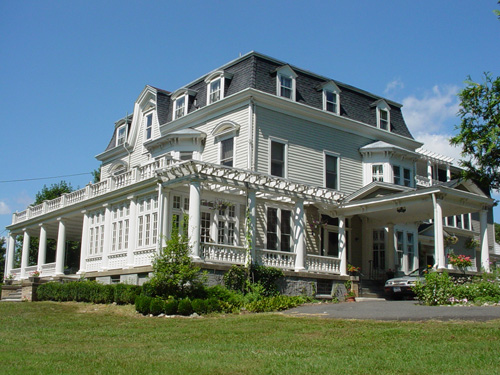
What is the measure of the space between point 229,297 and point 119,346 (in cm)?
801

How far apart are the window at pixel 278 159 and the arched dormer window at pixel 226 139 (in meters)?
1.71

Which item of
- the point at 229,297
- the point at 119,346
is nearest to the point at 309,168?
the point at 229,297

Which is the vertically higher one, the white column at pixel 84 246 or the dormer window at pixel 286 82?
the dormer window at pixel 286 82

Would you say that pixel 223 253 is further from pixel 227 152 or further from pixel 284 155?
pixel 284 155

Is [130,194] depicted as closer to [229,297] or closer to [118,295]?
[118,295]

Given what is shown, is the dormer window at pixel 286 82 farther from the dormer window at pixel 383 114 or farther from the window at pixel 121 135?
the window at pixel 121 135

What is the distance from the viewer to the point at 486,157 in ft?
79.6

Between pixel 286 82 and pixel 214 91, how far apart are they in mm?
3458

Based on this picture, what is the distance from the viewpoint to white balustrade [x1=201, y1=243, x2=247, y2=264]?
20.5m

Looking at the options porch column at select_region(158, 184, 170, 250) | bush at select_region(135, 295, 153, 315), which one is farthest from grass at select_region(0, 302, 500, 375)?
porch column at select_region(158, 184, 170, 250)

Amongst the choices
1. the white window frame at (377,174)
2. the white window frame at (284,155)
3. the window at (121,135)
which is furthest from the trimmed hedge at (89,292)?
the white window frame at (377,174)

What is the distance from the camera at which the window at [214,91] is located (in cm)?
2719

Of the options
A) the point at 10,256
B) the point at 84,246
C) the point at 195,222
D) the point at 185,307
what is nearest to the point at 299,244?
the point at 195,222

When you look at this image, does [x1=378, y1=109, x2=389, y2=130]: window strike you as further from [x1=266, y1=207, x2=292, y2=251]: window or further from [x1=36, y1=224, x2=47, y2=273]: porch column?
[x1=36, y1=224, x2=47, y2=273]: porch column
